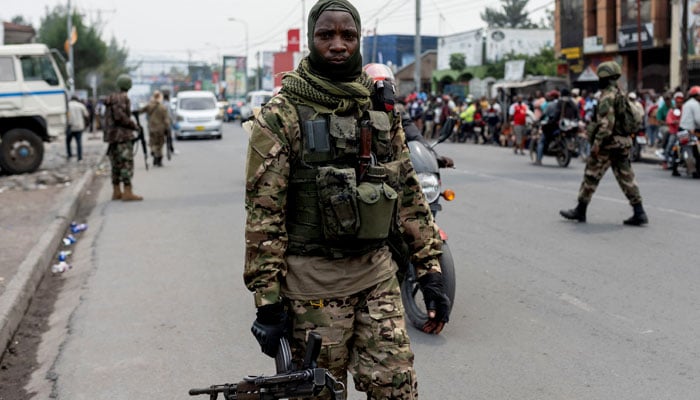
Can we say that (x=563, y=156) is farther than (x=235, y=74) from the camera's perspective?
No

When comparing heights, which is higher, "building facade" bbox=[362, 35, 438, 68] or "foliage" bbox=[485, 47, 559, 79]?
"building facade" bbox=[362, 35, 438, 68]

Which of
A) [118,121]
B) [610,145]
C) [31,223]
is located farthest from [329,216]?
[118,121]

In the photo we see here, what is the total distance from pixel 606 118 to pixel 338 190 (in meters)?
6.52

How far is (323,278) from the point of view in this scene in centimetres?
277

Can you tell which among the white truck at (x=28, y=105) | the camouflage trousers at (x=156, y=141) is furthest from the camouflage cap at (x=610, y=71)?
the white truck at (x=28, y=105)

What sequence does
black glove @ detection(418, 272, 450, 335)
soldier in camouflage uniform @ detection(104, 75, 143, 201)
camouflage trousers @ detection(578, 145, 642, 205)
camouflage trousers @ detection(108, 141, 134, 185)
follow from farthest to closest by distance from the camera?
1. camouflage trousers @ detection(108, 141, 134, 185)
2. soldier in camouflage uniform @ detection(104, 75, 143, 201)
3. camouflage trousers @ detection(578, 145, 642, 205)
4. black glove @ detection(418, 272, 450, 335)

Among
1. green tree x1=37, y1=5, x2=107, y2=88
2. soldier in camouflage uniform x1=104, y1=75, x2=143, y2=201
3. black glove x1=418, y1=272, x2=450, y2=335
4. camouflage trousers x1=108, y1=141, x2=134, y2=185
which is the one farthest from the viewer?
green tree x1=37, y1=5, x2=107, y2=88

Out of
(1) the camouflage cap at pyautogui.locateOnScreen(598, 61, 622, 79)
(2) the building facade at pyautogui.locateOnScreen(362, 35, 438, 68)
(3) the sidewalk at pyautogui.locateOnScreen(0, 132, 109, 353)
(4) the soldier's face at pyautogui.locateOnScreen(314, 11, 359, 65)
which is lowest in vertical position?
(3) the sidewalk at pyautogui.locateOnScreen(0, 132, 109, 353)

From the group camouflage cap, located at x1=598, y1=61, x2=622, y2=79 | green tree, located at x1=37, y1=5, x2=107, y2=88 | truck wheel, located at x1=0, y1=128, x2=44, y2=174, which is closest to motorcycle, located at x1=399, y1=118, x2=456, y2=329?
camouflage cap, located at x1=598, y1=61, x2=622, y2=79

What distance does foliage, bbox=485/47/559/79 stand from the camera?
130ft

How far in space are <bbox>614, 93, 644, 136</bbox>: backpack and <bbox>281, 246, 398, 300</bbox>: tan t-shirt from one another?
6466 millimetres

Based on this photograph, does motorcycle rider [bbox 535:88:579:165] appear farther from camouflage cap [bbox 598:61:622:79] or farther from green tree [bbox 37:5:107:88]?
green tree [bbox 37:5:107:88]

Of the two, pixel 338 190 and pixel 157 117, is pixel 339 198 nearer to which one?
pixel 338 190

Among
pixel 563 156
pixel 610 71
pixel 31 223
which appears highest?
pixel 610 71
